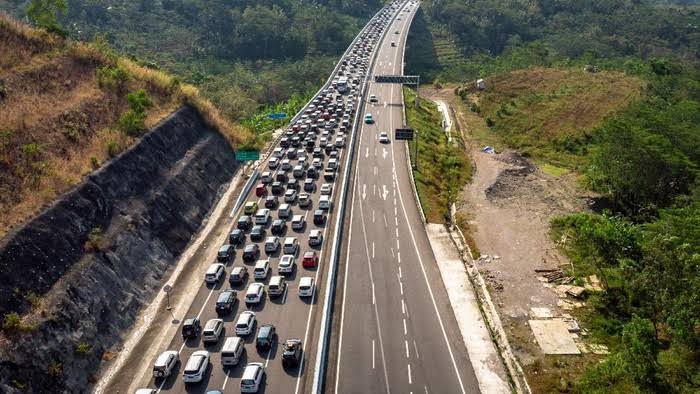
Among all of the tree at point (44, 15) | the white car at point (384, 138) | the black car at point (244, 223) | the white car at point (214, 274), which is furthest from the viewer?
the white car at point (384, 138)

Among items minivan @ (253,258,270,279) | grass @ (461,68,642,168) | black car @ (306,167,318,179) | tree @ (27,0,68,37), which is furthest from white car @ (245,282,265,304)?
grass @ (461,68,642,168)

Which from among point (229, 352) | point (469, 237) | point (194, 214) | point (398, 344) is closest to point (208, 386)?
point (229, 352)

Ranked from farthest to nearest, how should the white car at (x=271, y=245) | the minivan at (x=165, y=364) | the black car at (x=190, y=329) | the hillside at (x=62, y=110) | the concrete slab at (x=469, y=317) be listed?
the white car at (x=271, y=245)
the hillside at (x=62, y=110)
the black car at (x=190, y=329)
the concrete slab at (x=469, y=317)
the minivan at (x=165, y=364)

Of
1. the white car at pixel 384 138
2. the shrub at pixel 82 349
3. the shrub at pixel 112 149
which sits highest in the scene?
the shrub at pixel 112 149

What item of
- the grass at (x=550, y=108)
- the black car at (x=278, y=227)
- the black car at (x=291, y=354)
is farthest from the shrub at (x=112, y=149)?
the grass at (x=550, y=108)

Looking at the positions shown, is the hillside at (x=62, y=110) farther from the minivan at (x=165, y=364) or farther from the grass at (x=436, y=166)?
the grass at (x=436, y=166)
